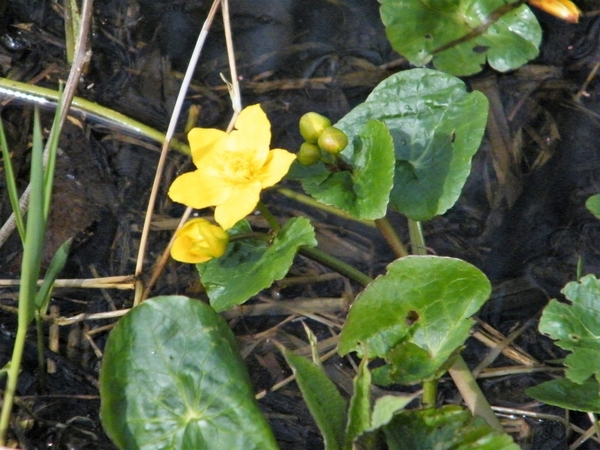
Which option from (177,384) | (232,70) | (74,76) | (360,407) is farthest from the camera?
(232,70)

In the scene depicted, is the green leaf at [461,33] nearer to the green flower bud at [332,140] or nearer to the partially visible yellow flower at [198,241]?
the green flower bud at [332,140]

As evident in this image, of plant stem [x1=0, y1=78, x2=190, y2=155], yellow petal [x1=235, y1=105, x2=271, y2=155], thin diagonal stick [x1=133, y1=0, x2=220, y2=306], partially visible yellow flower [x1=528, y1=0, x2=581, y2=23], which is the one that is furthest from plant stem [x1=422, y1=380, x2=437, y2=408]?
partially visible yellow flower [x1=528, y1=0, x2=581, y2=23]

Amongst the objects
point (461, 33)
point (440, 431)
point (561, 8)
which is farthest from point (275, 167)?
point (561, 8)

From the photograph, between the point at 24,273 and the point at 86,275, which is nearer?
the point at 24,273

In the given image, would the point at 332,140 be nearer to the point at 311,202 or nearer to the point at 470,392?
the point at 311,202

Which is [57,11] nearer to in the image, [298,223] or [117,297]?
[117,297]

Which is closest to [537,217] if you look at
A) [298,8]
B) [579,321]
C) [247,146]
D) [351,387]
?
[579,321]

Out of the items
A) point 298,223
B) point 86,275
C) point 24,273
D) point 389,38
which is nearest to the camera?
point 24,273
